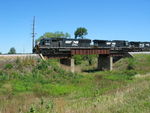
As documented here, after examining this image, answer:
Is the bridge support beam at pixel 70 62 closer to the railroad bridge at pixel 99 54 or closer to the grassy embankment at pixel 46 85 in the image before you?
the railroad bridge at pixel 99 54

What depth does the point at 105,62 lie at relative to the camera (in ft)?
179

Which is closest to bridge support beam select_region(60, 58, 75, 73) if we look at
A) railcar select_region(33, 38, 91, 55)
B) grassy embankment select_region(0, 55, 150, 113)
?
railcar select_region(33, 38, 91, 55)

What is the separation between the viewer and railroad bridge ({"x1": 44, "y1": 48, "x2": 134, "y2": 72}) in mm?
42294

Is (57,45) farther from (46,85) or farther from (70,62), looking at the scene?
(46,85)

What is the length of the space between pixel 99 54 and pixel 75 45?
726 cm

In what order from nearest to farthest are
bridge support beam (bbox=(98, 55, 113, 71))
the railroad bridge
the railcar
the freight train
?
the railcar < the freight train < the railroad bridge < bridge support beam (bbox=(98, 55, 113, 71))

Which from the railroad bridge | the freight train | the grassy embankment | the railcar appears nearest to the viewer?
the grassy embankment

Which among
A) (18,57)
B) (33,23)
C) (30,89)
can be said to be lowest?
(30,89)

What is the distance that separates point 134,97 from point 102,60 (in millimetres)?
43083

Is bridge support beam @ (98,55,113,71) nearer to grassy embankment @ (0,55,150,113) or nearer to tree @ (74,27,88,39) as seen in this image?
grassy embankment @ (0,55,150,113)


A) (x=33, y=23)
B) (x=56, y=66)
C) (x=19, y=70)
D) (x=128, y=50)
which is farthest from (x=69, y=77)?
(x=128, y=50)

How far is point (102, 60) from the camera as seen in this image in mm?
55719

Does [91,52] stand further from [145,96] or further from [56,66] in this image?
[145,96]

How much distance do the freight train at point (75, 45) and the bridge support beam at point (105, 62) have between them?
2441mm
